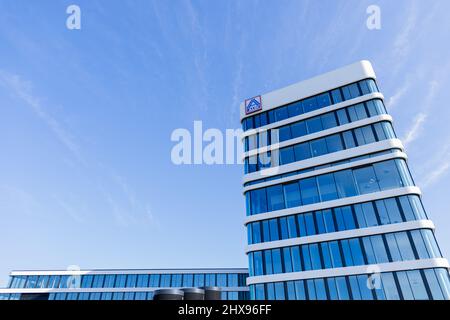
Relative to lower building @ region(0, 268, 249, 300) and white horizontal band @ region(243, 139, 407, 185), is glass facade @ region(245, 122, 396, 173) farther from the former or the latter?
lower building @ region(0, 268, 249, 300)

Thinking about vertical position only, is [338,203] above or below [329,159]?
below

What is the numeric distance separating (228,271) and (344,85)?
4629cm

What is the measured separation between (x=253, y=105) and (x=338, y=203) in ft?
62.7

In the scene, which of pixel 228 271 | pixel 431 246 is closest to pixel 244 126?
pixel 431 246

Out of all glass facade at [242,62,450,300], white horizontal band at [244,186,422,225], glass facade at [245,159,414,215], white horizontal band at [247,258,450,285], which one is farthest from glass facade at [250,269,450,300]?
glass facade at [245,159,414,215]

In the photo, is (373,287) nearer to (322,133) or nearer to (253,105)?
(322,133)

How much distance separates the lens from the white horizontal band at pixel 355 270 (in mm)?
25748

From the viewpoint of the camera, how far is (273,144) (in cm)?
3922

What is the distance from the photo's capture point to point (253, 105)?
43656 mm

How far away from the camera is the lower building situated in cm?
6506

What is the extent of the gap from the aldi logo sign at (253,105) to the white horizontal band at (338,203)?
1575 cm

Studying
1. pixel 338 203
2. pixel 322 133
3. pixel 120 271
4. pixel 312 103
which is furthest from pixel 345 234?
pixel 120 271
